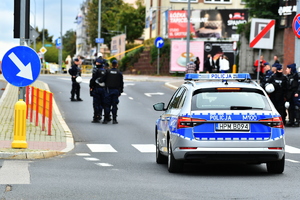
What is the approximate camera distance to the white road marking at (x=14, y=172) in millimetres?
10438

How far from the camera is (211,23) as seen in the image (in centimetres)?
6875

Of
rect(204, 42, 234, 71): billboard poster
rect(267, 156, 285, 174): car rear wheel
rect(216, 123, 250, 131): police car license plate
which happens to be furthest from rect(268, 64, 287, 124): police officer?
rect(204, 42, 234, 71): billboard poster

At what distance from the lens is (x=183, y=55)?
209 ft

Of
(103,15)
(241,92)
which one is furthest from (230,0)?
(241,92)

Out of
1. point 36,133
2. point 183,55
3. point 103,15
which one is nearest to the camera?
point 36,133

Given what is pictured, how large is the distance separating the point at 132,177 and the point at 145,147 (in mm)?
6338

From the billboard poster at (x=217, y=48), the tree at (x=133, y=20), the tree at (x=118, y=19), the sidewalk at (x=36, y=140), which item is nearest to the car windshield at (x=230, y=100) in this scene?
the sidewalk at (x=36, y=140)

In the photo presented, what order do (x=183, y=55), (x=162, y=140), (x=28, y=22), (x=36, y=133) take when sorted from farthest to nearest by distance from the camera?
(x=183, y=55), (x=36, y=133), (x=28, y=22), (x=162, y=140)

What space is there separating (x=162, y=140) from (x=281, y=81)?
10.3 metres

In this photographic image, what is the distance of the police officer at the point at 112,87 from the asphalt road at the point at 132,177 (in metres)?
3.63

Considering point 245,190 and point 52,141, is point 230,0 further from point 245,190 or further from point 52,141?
point 245,190

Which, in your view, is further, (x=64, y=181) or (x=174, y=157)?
(x=174, y=157)

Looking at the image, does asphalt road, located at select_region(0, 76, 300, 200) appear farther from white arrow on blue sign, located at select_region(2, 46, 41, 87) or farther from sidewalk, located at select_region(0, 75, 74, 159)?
white arrow on blue sign, located at select_region(2, 46, 41, 87)

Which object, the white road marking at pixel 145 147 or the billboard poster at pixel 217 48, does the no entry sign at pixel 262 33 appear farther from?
the billboard poster at pixel 217 48
